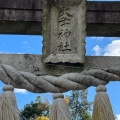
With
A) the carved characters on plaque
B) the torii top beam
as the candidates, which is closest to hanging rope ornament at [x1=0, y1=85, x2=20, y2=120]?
the carved characters on plaque

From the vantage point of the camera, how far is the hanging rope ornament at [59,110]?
2078 mm

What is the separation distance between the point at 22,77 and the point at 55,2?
20.3 inches

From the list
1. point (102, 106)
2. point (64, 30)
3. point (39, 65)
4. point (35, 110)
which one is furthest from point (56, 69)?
point (35, 110)

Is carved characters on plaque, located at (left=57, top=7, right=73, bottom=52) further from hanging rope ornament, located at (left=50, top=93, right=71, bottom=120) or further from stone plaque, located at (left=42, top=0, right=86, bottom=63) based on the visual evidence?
hanging rope ornament, located at (left=50, top=93, right=71, bottom=120)

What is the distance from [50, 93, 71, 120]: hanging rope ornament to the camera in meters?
2.08

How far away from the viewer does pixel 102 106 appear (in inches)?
85.5

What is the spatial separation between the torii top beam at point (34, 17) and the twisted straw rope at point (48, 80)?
721mm

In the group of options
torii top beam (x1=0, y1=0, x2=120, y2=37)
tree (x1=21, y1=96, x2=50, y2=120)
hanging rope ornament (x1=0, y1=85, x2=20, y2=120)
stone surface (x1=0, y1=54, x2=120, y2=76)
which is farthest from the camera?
tree (x1=21, y1=96, x2=50, y2=120)

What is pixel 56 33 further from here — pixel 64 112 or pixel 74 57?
pixel 64 112

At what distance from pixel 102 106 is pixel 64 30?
0.53 metres

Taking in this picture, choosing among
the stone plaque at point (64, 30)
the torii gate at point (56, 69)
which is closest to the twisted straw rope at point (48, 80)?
the torii gate at point (56, 69)

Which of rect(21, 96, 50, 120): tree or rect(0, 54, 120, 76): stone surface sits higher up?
rect(21, 96, 50, 120): tree

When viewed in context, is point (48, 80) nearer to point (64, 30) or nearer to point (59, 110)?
point (59, 110)

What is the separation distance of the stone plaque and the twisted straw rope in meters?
0.11
